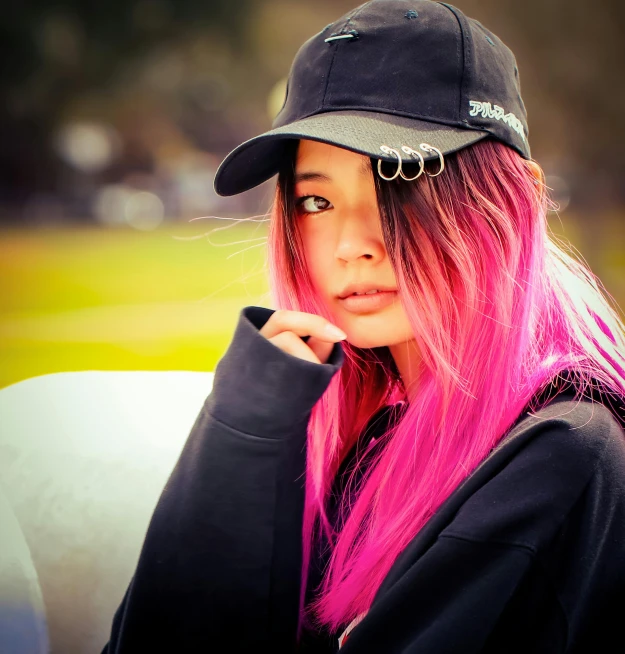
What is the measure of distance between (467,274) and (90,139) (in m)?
4.84

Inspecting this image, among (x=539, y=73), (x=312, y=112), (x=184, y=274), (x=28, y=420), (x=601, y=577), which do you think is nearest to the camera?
(x=601, y=577)

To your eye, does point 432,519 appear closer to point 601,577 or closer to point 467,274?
point 601,577

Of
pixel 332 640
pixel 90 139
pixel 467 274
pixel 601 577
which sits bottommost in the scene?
pixel 332 640

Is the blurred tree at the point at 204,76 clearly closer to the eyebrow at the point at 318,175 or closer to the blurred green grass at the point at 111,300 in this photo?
the blurred green grass at the point at 111,300

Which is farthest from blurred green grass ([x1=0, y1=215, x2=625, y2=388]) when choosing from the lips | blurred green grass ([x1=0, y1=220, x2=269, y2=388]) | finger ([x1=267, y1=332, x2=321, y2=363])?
finger ([x1=267, y1=332, x2=321, y2=363])

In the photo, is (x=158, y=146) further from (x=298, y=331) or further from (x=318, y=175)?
(x=298, y=331)

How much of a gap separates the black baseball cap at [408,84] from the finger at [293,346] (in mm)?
268

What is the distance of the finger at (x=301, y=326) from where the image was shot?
774mm

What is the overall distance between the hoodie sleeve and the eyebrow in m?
0.25

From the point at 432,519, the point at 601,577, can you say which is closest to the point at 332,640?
the point at 432,519

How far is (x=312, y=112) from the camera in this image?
87cm

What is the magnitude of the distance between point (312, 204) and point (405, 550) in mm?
570

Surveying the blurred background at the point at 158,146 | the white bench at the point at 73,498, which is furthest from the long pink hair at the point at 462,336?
the blurred background at the point at 158,146

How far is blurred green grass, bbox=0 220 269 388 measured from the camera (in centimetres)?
353
